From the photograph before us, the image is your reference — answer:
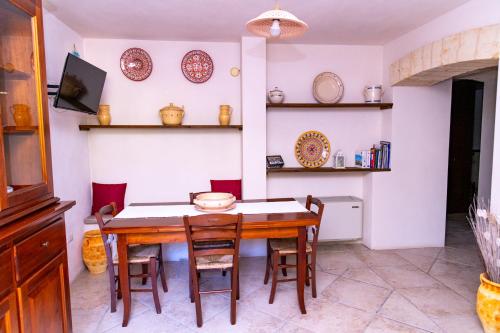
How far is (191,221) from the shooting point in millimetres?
2238

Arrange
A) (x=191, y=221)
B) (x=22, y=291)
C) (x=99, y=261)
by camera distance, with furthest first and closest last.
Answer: (x=99, y=261), (x=191, y=221), (x=22, y=291)

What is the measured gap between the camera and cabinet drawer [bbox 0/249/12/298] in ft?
4.51

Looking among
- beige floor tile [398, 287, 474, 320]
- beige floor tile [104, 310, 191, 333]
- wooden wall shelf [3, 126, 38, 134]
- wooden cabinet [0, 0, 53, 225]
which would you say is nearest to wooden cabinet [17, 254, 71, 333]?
wooden cabinet [0, 0, 53, 225]

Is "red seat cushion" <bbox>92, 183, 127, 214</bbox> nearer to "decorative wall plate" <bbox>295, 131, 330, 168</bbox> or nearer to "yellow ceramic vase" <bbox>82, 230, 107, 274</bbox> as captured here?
"yellow ceramic vase" <bbox>82, 230, 107, 274</bbox>

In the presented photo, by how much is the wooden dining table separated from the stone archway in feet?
6.14

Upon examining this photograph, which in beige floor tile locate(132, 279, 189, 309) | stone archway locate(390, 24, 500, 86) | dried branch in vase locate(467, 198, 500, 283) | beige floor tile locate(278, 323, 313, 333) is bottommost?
beige floor tile locate(132, 279, 189, 309)

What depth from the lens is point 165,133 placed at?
155 inches

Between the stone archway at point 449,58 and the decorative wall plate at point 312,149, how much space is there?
3.49ft

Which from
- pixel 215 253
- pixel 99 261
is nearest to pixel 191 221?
pixel 215 253

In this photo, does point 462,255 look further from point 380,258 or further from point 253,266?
point 253,266

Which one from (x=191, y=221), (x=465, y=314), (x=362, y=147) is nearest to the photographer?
(x=191, y=221)

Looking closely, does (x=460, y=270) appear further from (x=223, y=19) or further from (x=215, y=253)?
(x=223, y=19)

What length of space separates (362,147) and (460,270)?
174 centimetres

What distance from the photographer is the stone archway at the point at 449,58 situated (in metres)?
2.59
